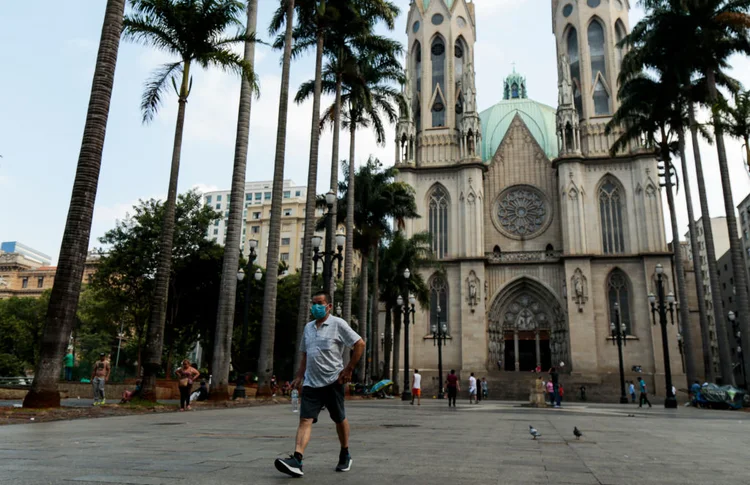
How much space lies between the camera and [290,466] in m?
4.18

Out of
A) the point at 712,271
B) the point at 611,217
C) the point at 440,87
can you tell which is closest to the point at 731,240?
the point at 712,271

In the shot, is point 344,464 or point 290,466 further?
point 344,464

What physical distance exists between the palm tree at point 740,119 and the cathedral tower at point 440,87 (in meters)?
21.9

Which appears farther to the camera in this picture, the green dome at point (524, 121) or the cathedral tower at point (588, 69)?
the green dome at point (524, 121)

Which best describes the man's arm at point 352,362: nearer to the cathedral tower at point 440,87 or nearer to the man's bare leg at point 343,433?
the man's bare leg at point 343,433

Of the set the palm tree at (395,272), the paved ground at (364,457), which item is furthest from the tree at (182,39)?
the palm tree at (395,272)

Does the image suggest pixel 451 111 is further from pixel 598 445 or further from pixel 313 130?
pixel 598 445

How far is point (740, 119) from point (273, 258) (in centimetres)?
1962

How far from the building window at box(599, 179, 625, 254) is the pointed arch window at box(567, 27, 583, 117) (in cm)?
667

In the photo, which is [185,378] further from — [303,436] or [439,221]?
[439,221]

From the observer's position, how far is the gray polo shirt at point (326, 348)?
16.4ft

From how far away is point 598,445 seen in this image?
736cm

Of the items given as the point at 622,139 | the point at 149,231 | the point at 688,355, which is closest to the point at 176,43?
the point at 149,231

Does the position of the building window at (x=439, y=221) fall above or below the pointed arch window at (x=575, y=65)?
below
